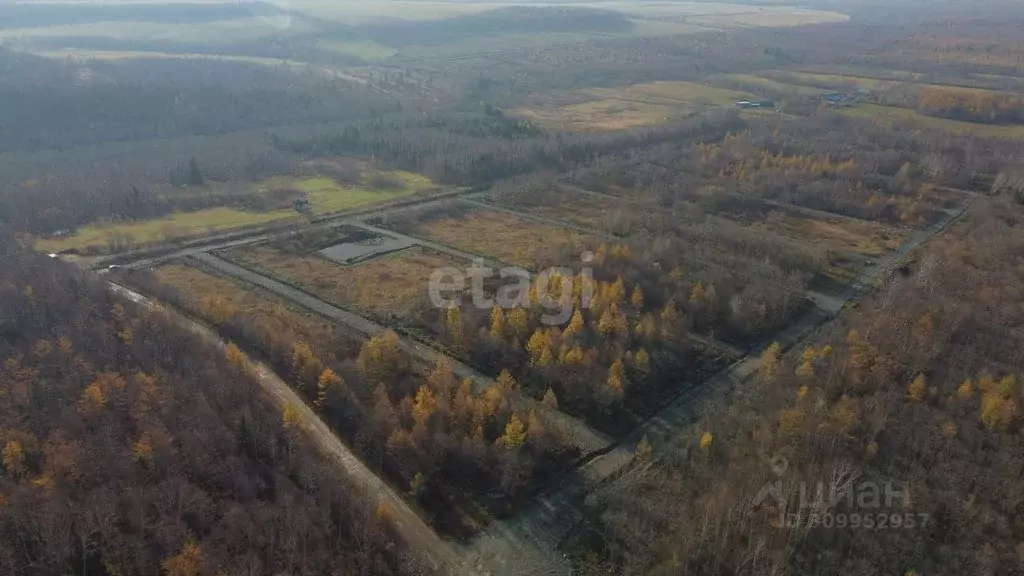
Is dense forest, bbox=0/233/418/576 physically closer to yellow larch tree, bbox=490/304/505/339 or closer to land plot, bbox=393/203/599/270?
yellow larch tree, bbox=490/304/505/339

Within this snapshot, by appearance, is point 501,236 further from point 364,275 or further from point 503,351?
point 503,351

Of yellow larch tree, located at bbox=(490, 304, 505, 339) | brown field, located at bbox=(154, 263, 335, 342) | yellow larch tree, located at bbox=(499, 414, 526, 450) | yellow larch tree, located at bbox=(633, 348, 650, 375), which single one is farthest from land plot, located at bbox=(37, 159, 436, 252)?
yellow larch tree, located at bbox=(499, 414, 526, 450)

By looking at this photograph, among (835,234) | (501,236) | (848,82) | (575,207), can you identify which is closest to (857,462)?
(501,236)

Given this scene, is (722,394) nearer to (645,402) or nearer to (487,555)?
(645,402)

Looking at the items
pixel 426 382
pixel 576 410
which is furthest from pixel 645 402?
pixel 426 382

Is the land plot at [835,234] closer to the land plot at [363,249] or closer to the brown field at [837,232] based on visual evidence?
the brown field at [837,232]
